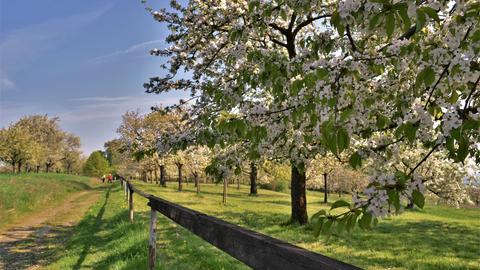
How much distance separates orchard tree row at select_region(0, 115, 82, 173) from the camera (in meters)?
63.7

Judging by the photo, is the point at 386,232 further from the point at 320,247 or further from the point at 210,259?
the point at 210,259

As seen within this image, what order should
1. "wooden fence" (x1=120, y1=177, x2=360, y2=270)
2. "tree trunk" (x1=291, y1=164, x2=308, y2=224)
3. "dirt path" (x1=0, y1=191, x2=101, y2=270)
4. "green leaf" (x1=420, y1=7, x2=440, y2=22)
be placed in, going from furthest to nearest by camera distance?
"tree trunk" (x1=291, y1=164, x2=308, y2=224)
"dirt path" (x1=0, y1=191, x2=101, y2=270)
"green leaf" (x1=420, y1=7, x2=440, y2=22)
"wooden fence" (x1=120, y1=177, x2=360, y2=270)

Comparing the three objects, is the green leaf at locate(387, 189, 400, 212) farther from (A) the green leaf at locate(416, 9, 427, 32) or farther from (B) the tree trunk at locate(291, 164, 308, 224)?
(B) the tree trunk at locate(291, 164, 308, 224)

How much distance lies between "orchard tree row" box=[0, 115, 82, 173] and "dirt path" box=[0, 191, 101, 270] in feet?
155

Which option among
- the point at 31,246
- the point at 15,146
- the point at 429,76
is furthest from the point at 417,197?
the point at 15,146

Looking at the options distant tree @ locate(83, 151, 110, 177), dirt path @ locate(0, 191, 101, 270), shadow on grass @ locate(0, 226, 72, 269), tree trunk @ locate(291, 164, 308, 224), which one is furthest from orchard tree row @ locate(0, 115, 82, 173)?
tree trunk @ locate(291, 164, 308, 224)

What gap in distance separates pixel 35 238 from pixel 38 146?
66394 millimetres

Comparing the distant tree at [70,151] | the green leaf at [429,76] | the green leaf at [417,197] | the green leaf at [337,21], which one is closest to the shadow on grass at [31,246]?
the green leaf at [337,21]

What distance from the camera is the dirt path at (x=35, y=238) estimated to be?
10.9m

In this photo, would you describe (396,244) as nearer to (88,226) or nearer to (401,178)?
(88,226)

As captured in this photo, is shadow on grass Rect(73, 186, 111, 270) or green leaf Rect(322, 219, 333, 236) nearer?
Result: green leaf Rect(322, 219, 333, 236)

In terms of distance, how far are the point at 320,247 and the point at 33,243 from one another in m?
10.1

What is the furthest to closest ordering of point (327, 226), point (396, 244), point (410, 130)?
Result: point (396, 244) < point (410, 130) < point (327, 226)

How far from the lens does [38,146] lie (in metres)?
73.9
